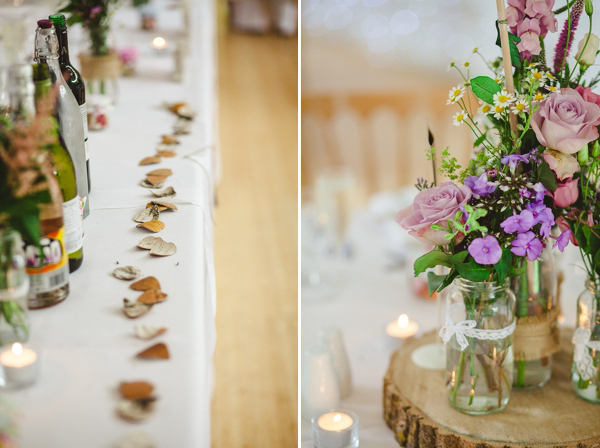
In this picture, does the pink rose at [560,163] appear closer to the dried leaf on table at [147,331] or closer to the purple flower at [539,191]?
the purple flower at [539,191]

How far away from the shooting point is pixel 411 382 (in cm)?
104

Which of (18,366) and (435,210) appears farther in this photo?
(435,210)

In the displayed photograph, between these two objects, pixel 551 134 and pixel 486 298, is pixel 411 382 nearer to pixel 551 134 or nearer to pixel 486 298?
pixel 486 298

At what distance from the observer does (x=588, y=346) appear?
0.94 meters

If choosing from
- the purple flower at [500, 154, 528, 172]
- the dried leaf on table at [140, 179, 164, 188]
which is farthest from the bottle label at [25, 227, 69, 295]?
the purple flower at [500, 154, 528, 172]

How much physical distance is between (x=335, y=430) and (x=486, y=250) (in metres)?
0.38

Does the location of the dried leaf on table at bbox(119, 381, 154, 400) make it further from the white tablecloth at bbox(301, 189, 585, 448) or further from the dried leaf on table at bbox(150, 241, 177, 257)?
the white tablecloth at bbox(301, 189, 585, 448)

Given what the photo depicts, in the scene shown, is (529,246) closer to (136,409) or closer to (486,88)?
(486,88)

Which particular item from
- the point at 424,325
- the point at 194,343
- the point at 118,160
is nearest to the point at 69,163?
the point at 194,343

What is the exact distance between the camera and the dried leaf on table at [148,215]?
990 millimetres

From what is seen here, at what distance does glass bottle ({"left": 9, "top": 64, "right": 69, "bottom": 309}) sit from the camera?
643mm

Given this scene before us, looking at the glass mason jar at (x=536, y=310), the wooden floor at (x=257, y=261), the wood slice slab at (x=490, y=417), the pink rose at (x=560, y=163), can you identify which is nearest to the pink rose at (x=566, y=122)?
the pink rose at (x=560, y=163)

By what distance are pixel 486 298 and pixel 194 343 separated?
15.9 inches

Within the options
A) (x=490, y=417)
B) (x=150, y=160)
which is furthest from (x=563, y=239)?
(x=150, y=160)
